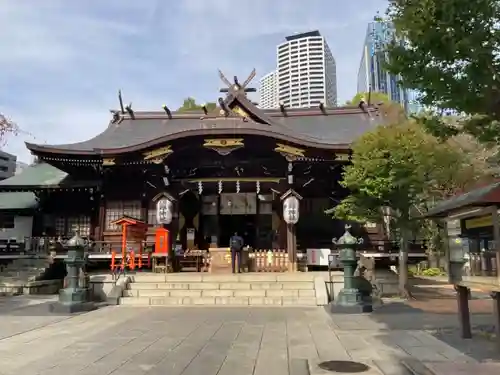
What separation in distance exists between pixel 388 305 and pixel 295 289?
3.18 meters

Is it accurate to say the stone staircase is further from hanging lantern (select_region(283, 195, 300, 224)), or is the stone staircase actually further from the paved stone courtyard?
hanging lantern (select_region(283, 195, 300, 224))

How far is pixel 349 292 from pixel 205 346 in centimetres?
582

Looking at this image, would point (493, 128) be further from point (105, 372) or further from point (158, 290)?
point (158, 290)

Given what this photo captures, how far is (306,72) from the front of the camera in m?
72.9

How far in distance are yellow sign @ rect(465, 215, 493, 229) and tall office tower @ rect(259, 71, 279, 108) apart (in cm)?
7312

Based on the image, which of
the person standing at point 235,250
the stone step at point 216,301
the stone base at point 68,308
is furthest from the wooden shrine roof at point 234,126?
the stone base at point 68,308

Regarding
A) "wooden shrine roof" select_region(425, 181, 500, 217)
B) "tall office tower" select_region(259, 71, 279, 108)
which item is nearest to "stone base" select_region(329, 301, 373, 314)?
"wooden shrine roof" select_region(425, 181, 500, 217)

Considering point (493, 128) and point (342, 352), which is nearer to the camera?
point (493, 128)

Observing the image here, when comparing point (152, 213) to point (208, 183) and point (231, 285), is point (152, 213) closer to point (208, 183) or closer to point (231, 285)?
point (208, 183)

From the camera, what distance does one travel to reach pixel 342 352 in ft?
26.0

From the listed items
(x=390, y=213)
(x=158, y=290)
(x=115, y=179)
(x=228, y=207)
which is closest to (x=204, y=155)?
(x=228, y=207)

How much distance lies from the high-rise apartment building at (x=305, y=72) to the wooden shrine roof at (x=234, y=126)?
41.0m

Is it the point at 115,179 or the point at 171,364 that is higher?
the point at 115,179

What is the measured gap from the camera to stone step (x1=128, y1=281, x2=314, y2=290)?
16.2m
